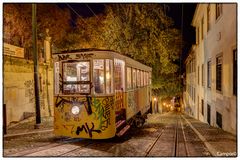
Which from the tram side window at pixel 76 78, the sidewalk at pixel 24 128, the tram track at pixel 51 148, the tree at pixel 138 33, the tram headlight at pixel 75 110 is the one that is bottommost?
the sidewalk at pixel 24 128

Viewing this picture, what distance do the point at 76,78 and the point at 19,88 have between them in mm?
5413

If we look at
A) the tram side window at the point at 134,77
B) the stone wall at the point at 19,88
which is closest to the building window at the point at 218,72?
the tram side window at the point at 134,77

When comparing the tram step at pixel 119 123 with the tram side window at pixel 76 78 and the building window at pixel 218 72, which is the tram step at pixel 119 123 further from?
the building window at pixel 218 72

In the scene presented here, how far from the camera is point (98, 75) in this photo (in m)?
8.48

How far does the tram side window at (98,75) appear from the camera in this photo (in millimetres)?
8422

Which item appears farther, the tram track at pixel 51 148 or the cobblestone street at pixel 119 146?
the cobblestone street at pixel 119 146

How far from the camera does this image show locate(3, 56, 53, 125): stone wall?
1201 centimetres

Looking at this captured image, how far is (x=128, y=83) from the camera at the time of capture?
34.1 feet

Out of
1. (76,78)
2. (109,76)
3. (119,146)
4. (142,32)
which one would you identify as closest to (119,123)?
(119,146)

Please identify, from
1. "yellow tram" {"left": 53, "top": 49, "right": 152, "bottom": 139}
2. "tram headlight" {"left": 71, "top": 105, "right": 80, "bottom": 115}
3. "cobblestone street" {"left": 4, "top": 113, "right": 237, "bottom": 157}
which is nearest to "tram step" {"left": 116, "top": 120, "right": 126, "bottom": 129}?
"yellow tram" {"left": 53, "top": 49, "right": 152, "bottom": 139}

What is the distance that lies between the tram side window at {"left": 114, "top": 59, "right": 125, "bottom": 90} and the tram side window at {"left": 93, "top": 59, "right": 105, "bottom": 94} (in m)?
0.70

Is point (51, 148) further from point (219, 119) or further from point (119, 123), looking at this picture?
point (219, 119)

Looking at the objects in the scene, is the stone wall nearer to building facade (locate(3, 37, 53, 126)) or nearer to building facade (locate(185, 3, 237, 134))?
building facade (locate(3, 37, 53, 126))

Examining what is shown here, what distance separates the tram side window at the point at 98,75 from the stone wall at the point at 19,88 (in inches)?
201
